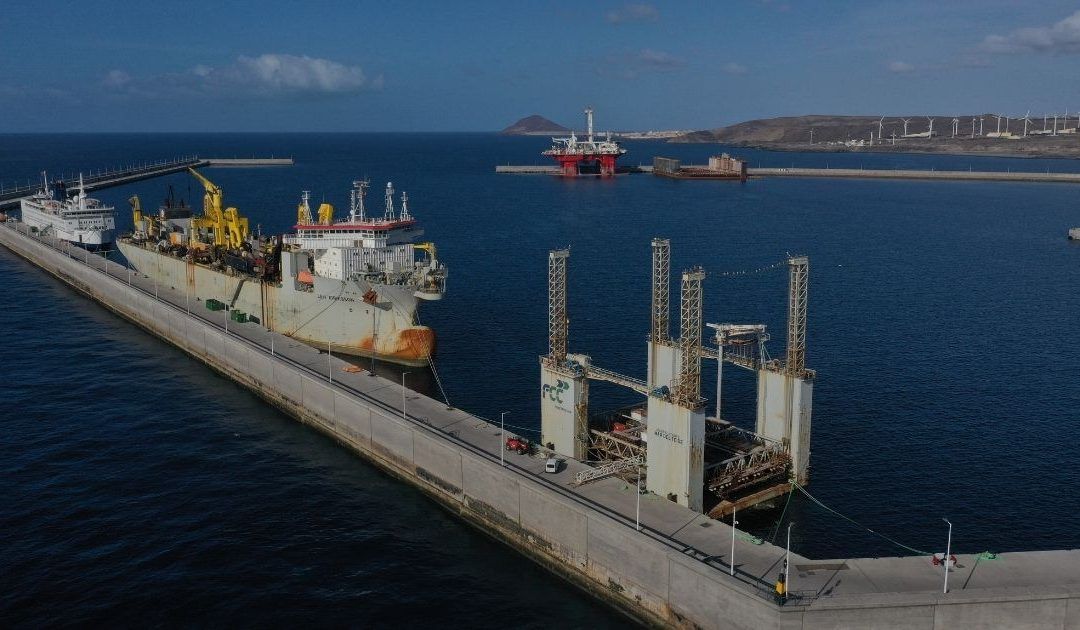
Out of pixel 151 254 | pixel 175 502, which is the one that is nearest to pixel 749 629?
pixel 175 502

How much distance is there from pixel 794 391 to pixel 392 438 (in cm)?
2119

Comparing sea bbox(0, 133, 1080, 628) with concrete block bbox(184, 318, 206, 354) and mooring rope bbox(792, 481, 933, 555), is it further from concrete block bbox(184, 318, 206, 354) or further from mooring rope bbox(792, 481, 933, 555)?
concrete block bbox(184, 318, 206, 354)

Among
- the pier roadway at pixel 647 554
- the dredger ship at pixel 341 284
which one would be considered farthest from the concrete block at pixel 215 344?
the pier roadway at pixel 647 554

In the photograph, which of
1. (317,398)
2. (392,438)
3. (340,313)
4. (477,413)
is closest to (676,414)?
(392,438)

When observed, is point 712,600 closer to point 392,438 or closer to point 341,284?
point 392,438

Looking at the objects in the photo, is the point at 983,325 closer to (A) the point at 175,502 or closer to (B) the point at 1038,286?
(B) the point at 1038,286

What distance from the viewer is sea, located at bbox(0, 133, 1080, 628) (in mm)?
34875

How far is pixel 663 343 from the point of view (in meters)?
45.5

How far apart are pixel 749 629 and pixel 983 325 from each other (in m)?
55.7

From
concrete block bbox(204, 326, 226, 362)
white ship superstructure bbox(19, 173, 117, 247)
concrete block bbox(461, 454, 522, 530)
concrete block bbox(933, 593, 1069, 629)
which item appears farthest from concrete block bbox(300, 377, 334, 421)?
white ship superstructure bbox(19, 173, 117, 247)

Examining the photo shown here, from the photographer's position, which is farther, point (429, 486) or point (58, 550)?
point (429, 486)

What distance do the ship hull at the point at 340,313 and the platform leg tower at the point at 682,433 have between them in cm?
3133

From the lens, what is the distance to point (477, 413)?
53938 millimetres

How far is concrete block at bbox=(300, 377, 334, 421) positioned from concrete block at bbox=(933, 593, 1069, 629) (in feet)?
109
